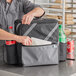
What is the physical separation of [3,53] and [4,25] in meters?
0.35

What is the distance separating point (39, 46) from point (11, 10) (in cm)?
53

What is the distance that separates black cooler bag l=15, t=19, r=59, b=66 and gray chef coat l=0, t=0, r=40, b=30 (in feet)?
1.13

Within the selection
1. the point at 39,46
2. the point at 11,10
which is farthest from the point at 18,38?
the point at 11,10

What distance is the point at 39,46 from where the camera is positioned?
1156 mm

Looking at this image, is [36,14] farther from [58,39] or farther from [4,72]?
[4,72]

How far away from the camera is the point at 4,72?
108cm

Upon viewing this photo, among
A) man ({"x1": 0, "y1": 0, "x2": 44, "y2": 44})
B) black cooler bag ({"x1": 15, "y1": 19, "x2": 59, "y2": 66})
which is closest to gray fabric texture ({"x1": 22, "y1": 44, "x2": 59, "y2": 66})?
black cooler bag ({"x1": 15, "y1": 19, "x2": 59, "y2": 66})

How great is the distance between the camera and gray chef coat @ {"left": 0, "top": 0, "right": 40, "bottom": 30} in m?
1.49

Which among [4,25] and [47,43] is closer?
[47,43]

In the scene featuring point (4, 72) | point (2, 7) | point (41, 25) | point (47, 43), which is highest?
point (2, 7)

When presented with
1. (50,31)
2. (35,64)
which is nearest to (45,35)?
(50,31)

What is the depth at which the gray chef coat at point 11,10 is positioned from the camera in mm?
1487

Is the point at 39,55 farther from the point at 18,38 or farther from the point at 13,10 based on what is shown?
the point at 13,10

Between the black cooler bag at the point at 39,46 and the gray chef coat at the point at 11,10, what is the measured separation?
1.13ft
